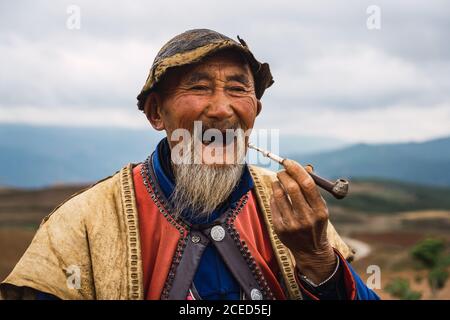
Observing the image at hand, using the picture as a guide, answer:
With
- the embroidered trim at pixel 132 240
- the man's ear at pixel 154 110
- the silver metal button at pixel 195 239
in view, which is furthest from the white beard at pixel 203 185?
the man's ear at pixel 154 110

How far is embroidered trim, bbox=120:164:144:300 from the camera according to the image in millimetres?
2998

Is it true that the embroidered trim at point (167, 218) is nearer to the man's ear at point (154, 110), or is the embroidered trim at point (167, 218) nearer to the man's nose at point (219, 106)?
the man's ear at point (154, 110)

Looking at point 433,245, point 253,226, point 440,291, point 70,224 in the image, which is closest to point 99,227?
point 70,224

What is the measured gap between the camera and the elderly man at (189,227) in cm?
299

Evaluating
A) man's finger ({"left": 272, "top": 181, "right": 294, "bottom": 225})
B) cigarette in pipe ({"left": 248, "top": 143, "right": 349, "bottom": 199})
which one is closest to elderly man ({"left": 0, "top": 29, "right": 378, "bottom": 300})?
man's finger ({"left": 272, "top": 181, "right": 294, "bottom": 225})

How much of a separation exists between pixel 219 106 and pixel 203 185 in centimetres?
43

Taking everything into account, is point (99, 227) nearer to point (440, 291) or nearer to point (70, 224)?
point (70, 224)

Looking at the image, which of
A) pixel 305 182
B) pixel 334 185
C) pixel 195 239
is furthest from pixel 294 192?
pixel 195 239

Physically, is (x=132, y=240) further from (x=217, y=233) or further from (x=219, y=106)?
(x=219, y=106)

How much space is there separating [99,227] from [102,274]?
0.25 meters

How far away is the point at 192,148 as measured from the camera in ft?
10.4

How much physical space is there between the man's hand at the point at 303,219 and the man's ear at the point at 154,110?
89cm

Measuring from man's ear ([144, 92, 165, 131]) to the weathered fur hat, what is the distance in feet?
0.13

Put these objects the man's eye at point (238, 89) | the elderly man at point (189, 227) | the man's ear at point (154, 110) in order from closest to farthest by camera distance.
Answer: the elderly man at point (189, 227) < the man's eye at point (238, 89) < the man's ear at point (154, 110)
